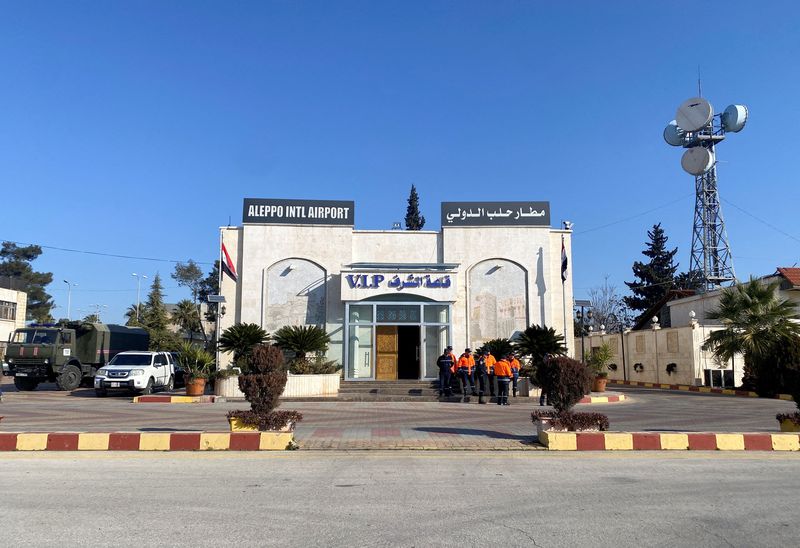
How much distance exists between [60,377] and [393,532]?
24697 millimetres

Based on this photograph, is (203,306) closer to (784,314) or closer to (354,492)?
(784,314)

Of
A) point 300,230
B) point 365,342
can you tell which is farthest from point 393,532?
point 300,230

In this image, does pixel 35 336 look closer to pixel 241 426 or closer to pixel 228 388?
pixel 228 388

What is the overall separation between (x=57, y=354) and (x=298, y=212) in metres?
11.7

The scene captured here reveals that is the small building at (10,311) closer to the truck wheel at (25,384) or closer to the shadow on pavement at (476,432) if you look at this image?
the truck wheel at (25,384)

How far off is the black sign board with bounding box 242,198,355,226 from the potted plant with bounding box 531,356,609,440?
1914 centimetres

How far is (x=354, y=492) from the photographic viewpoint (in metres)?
7.14

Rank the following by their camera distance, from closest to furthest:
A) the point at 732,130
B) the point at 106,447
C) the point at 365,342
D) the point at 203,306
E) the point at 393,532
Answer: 1. the point at 393,532
2. the point at 106,447
3. the point at 365,342
4. the point at 732,130
5. the point at 203,306

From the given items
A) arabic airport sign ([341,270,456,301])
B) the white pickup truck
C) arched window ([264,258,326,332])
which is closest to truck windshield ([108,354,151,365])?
the white pickup truck

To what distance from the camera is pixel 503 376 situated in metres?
20.0

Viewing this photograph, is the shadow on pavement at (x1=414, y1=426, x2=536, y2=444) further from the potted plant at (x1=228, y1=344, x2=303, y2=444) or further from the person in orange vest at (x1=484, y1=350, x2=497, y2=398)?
the person in orange vest at (x1=484, y1=350, x2=497, y2=398)

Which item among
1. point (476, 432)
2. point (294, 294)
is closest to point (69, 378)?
point (294, 294)

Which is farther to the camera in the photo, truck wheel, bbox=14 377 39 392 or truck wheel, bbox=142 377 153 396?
truck wheel, bbox=14 377 39 392

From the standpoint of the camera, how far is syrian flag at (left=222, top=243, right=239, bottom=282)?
2766cm
